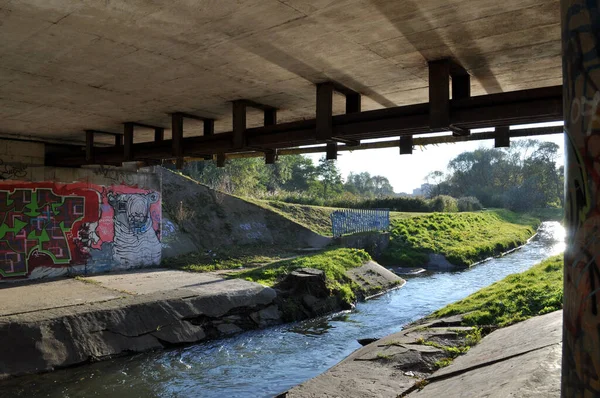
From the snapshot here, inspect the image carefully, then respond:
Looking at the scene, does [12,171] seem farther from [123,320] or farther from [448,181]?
[448,181]

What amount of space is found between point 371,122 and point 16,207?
10.6 meters

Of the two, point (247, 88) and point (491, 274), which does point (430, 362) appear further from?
point (491, 274)

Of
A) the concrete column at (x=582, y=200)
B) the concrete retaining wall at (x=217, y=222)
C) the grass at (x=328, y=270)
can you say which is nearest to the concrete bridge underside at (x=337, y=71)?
the concrete column at (x=582, y=200)

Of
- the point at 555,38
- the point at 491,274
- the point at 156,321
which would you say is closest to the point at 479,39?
the point at 555,38

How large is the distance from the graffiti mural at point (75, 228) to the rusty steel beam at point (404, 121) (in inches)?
260

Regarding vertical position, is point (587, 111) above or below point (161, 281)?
above

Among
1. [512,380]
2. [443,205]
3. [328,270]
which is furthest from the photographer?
[443,205]

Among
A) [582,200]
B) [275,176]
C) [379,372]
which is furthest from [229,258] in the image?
[275,176]

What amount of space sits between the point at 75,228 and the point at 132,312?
16.8ft

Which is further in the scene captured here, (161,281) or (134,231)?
(134,231)

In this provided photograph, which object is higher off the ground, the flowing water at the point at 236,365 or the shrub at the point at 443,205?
the shrub at the point at 443,205

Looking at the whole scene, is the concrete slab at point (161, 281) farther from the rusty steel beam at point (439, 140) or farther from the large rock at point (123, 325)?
the rusty steel beam at point (439, 140)

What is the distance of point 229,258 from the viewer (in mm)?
17438

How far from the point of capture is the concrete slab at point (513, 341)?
5.73 m
